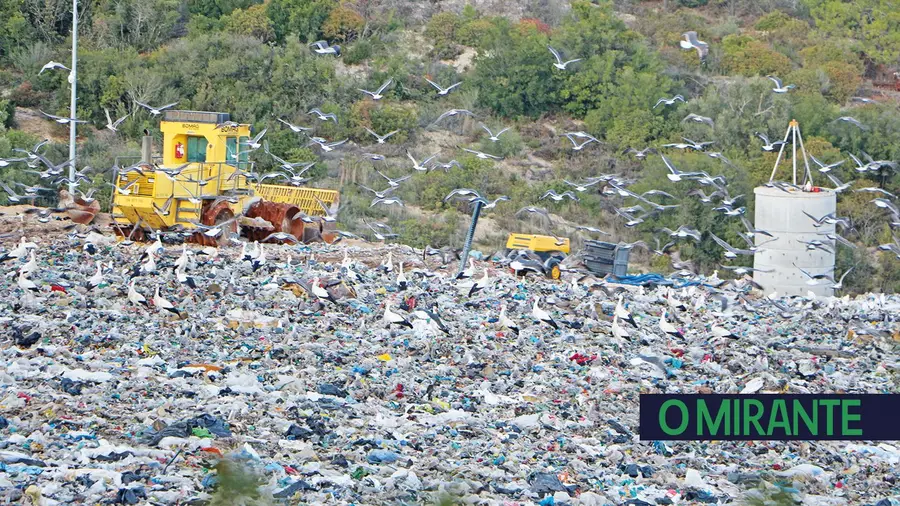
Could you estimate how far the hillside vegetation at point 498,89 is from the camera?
3008 centimetres

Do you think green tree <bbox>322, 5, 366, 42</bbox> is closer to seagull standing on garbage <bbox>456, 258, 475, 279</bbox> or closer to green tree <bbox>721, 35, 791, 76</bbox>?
green tree <bbox>721, 35, 791, 76</bbox>

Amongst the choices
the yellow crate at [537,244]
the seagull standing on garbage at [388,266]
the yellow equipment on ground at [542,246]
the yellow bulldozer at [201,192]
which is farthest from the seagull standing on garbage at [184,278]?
the yellow crate at [537,244]

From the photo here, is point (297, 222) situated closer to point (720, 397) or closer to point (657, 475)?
point (657, 475)

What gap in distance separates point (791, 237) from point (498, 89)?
1225 cm

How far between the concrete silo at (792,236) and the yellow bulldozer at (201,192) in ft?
27.8

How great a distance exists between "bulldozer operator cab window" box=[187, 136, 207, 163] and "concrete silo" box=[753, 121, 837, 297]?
34.4ft

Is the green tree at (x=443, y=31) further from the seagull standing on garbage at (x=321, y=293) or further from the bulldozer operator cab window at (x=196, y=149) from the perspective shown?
the seagull standing on garbage at (x=321, y=293)

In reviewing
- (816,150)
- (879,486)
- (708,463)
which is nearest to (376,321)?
(708,463)

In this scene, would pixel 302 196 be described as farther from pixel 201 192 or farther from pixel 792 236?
pixel 792 236

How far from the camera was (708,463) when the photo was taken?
32.8 ft

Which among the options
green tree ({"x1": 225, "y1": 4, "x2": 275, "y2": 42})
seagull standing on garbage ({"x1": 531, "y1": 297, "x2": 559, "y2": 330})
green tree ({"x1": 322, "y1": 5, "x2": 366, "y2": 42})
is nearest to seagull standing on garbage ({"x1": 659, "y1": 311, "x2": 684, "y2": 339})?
seagull standing on garbage ({"x1": 531, "y1": 297, "x2": 559, "y2": 330})

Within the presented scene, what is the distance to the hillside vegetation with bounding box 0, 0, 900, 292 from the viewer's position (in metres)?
30.1

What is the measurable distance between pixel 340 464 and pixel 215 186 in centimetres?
1288

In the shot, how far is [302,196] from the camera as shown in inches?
946
